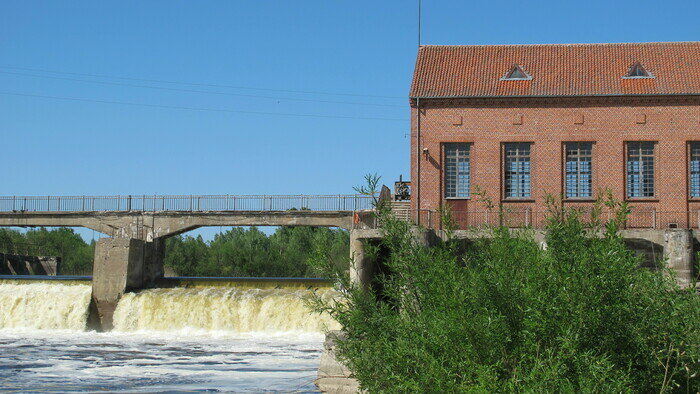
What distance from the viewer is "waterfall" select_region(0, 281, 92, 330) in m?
37.3

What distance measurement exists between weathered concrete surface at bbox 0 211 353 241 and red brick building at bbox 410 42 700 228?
10.2m

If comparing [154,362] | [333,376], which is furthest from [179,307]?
[333,376]

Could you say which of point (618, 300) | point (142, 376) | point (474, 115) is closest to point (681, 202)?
point (474, 115)

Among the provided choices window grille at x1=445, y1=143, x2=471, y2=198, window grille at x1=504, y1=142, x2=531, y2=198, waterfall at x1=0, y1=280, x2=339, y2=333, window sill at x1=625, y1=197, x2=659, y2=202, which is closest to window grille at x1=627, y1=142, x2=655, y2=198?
window sill at x1=625, y1=197, x2=659, y2=202

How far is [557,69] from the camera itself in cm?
3234

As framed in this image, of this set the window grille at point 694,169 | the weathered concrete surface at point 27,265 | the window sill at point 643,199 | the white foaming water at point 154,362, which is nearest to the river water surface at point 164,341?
the white foaming water at point 154,362

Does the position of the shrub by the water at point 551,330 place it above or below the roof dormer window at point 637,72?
below

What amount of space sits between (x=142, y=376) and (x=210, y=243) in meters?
59.1

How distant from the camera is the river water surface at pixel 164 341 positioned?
2302cm

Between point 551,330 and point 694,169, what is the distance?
21489mm

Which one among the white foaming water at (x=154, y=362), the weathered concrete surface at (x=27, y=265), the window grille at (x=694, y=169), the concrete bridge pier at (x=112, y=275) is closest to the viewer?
the white foaming water at (x=154, y=362)

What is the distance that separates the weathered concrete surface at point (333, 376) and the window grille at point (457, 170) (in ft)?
50.2

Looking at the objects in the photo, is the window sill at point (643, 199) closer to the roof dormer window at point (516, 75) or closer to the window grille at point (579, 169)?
the window grille at point (579, 169)

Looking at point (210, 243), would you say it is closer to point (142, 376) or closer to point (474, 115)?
point (474, 115)
